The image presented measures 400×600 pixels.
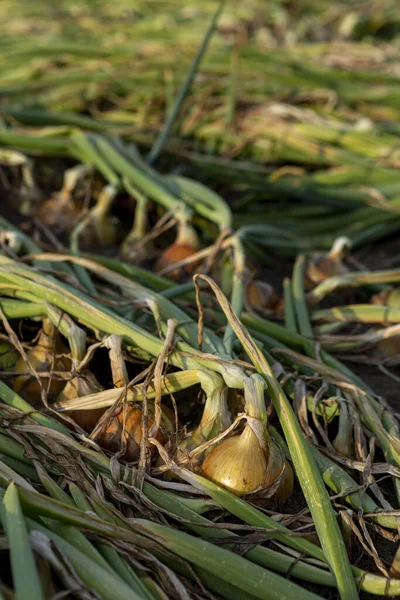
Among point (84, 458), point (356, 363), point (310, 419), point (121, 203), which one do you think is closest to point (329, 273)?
point (356, 363)

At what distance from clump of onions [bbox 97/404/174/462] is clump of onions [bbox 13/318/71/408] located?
6.4 inches

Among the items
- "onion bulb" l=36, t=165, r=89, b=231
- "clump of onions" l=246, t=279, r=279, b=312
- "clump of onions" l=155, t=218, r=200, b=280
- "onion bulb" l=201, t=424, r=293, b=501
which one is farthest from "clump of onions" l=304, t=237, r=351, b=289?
"onion bulb" l=201, t=424, r=293, b=501

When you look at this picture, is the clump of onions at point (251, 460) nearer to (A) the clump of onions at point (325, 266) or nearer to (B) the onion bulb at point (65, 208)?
(A) the clump of onions at point (325, 266)

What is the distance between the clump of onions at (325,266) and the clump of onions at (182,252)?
320 millimetres

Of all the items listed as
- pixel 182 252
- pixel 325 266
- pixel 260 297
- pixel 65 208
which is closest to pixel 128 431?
pixel 260 297

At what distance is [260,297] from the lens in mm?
1730

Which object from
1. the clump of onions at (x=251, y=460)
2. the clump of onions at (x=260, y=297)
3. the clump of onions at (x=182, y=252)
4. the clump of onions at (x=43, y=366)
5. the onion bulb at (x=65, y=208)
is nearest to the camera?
the clump of onions at (x=251, y=460)

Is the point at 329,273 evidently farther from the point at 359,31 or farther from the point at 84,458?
the point at 359,31

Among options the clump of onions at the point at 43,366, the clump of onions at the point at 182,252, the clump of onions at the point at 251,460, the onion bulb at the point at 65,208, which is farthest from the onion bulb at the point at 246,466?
the onion bulb at the point at 65,208

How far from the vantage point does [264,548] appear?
38.8 inches

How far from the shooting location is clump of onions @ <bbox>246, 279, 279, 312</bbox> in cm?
172

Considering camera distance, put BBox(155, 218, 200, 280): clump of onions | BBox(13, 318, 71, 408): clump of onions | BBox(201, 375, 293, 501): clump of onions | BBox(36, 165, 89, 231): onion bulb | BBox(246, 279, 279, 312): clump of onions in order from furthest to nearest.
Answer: BBox(36, 165, 89, 231): onion bulb < BBox(155, 218, 200, 280): clump of onions < BBox(246, 279, 279, 312): clump of onions < BBox(13, 318, 71, 408): clump of onions < BBox(201, 375, 293, 501): clump of onions

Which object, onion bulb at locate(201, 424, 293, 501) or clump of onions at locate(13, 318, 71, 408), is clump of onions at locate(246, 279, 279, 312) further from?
onion bulb at locate(201, 424, 293, 501)

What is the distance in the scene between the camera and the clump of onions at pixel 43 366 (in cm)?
128
